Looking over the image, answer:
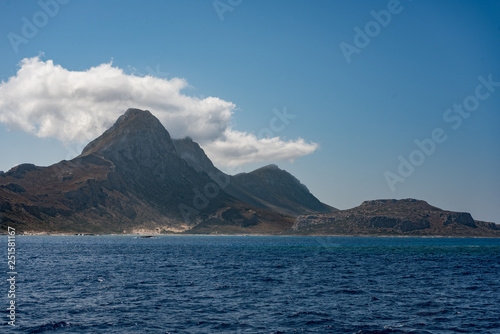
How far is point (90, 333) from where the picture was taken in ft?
129

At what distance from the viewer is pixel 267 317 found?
46375mm

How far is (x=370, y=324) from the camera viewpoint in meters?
43.3

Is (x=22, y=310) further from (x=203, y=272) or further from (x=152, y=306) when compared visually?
(x=203, y=272)

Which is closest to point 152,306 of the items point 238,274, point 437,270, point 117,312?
point 117,312

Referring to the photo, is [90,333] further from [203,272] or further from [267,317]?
[203,272]

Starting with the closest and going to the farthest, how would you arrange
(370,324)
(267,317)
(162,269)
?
(370,324) < (267,317) < (162,269)

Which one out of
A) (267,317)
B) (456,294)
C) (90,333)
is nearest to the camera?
(90,333)

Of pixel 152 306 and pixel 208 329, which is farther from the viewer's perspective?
pixel 152 306

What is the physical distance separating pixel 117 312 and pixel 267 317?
55.7 feet

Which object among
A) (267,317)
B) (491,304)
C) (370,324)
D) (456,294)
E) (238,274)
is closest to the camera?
(370,324)

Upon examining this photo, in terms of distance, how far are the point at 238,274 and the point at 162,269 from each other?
1910cm

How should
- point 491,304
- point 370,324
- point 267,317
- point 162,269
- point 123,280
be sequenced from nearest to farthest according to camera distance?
point 370,324 < point 267,317 < point 491,304 < point 123,280 < point 162,269

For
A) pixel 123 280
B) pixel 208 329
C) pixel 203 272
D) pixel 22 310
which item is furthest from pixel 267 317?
pixel 203 272

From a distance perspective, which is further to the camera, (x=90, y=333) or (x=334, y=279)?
(x=334, y=279)
